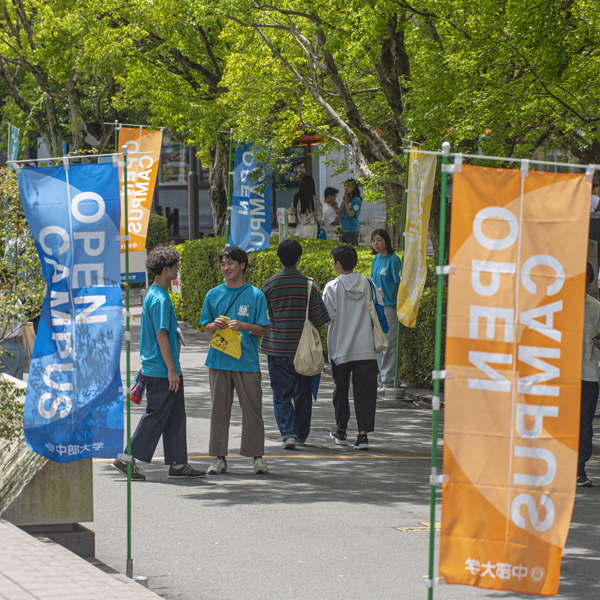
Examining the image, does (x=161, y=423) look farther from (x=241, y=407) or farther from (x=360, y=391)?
(x=360, y=391)

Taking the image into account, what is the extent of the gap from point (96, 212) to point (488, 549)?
2735 mm

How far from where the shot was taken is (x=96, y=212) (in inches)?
197

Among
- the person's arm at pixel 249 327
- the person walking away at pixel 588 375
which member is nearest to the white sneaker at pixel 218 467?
the person's arm at pixel 249 327

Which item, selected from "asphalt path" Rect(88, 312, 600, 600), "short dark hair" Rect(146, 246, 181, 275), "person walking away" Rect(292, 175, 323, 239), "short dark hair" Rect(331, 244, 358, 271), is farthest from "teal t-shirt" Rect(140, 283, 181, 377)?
"person walking away" Rect(292, 175, 323, 239)

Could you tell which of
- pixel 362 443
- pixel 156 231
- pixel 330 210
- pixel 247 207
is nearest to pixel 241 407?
pixel 362 443

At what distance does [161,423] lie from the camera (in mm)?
7336

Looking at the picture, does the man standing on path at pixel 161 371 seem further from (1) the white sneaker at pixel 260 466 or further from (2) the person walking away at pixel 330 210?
(2) the person walking away at pixel 330 210

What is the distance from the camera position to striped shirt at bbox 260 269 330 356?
338 inches

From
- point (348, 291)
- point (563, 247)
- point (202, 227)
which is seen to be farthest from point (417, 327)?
point (202, 227)

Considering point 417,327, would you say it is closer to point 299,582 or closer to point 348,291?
point 348,291

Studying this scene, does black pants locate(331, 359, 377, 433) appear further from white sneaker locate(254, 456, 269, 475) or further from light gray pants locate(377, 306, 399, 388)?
light gray pants locate(377, 306, 399, 388)

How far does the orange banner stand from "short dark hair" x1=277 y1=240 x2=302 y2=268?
4653 millimetres

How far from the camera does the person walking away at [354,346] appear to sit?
8.82m

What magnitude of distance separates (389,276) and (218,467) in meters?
4.60
